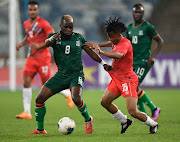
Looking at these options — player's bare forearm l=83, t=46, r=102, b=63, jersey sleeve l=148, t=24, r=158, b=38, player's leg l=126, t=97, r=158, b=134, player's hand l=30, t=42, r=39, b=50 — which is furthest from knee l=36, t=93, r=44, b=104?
jersey sleeve l=148, t=24, r=158, b=38

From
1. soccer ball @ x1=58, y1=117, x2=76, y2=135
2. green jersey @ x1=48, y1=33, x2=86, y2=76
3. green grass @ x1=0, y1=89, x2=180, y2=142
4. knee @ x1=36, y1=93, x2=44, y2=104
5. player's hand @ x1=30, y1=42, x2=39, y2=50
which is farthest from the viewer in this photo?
player's hand @ x1=30, y1=42, x2=39, y2=50

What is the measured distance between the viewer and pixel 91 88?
1764cm

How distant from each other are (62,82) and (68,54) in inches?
19.0

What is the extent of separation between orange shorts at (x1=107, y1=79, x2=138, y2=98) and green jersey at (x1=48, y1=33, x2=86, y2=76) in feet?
2.20

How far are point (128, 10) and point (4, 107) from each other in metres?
14.5

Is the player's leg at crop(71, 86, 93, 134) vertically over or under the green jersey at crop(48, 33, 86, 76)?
under

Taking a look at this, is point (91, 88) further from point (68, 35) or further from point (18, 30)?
point (68, 35)

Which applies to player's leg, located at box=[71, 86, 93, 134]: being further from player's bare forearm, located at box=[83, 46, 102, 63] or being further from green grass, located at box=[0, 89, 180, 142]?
player's bare forearm, located at box=[83, 46, 102, 63]

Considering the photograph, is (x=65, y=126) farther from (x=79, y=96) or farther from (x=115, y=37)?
(x=115, y=37)

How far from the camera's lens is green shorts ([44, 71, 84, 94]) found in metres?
6.48

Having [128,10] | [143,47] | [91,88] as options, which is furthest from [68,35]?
[128,10]

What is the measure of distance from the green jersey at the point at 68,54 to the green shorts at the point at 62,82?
2.8 inches

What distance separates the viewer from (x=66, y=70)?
21.5ft

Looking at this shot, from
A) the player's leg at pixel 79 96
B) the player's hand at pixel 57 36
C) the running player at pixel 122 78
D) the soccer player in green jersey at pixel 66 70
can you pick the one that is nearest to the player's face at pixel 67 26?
the soccer player in green jersey at pixel 66 70
